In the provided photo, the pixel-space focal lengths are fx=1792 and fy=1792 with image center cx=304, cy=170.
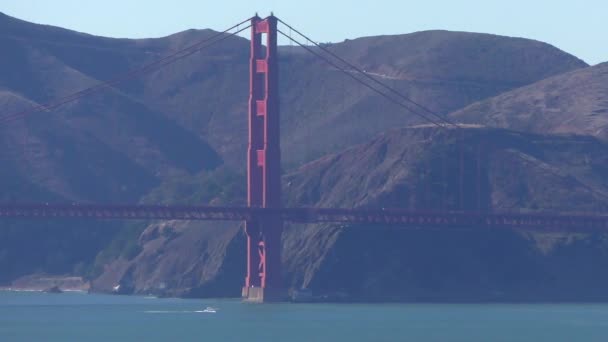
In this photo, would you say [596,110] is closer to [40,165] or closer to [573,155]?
[573,155]

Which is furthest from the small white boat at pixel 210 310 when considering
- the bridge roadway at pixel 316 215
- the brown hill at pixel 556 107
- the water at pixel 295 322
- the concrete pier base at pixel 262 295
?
the brown hill at pixel 556 107

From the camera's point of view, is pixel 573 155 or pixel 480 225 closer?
pixel 480 225

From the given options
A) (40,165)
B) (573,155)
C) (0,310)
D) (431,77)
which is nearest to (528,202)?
(573,155)

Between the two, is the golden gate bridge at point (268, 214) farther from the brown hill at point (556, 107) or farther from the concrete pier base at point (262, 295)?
the brown hill at point (556, 107)

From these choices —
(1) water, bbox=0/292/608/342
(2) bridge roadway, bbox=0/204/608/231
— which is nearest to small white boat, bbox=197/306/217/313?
(1) water, bbox=0/292/608/342

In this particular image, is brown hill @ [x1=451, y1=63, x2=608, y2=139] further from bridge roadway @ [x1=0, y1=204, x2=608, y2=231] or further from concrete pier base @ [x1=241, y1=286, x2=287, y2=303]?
concrete pier base @ [x1=241, y1=286, x2=287, y2=303]

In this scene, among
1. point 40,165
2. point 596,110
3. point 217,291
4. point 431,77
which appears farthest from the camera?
point 431,77
